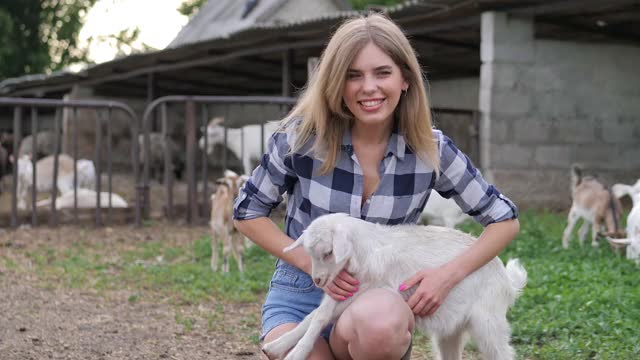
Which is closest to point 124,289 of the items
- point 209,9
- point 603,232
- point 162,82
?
point 603,232

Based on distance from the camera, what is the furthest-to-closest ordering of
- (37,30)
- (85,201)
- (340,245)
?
(37,30) → (85,201) → (340,245)

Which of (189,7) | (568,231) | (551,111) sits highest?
(189,7)

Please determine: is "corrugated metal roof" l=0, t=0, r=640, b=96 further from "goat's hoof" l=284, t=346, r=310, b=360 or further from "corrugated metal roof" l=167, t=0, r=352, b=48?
"goat's hoof" l=284, t=346, r=310, b=360

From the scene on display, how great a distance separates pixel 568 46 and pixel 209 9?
40.5 ft

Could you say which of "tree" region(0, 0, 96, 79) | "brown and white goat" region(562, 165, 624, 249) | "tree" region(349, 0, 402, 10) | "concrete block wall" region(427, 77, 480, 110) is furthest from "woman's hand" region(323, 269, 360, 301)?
"tree" region(0, 0, 96, 79)

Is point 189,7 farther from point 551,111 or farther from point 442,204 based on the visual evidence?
point 442,204

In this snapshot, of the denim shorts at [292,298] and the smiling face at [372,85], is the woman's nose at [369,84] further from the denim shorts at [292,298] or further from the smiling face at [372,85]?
the denim shorts at [292,298]

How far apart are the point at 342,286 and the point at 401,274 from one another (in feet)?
0.72

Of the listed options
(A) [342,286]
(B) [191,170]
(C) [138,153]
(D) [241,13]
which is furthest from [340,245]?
(D) [241,13]

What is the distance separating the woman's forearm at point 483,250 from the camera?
117 inches

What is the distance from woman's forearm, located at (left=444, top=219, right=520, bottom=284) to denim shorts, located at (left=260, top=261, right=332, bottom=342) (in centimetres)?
49

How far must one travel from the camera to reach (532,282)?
235 inches

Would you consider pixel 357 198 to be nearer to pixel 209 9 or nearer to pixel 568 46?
pixel 568 46

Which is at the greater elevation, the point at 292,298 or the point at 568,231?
the point at 292,298
